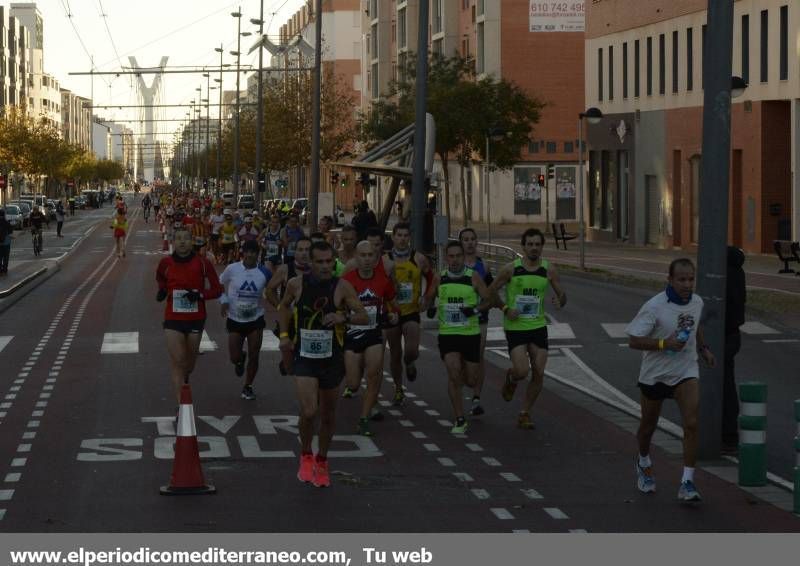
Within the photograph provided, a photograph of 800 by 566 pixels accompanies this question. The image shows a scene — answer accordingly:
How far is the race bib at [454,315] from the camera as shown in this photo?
1564 cm

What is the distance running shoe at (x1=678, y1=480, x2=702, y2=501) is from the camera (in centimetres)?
1153

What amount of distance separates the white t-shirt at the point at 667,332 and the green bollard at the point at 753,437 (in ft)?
1.62

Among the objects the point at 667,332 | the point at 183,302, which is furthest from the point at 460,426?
the point at 667,332

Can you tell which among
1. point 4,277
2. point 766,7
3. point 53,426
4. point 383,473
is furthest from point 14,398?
point 766,7

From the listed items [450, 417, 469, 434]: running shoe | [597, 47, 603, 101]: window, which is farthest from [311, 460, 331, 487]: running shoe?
[597, 47, 603, 101]: window

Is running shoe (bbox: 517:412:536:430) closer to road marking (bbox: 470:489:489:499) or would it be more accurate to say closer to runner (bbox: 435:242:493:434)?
runner (bbox: 435:242:493:434)

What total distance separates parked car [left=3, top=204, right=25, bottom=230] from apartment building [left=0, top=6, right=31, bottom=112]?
50.5 meters

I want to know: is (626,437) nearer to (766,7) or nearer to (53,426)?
(53,426)

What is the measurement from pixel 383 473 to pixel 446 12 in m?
84.4

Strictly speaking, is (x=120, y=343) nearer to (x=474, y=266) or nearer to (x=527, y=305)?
(x=474, y=266)

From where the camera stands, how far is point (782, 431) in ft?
51.2

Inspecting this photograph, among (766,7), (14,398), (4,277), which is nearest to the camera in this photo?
(14,398)

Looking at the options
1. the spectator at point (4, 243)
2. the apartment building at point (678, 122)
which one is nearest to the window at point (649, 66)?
the apartment building at point (678, 122)

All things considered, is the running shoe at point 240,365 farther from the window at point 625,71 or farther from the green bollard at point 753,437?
the window at point 625,71
